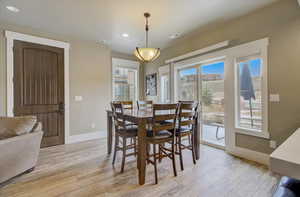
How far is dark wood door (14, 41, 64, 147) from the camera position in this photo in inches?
126

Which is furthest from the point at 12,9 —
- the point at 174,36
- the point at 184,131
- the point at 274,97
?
the point at 274,97

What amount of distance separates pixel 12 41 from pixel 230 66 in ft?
14.2

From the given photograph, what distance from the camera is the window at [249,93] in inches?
109

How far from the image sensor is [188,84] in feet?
13.6

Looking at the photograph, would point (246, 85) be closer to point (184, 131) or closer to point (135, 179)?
point (184, 131)

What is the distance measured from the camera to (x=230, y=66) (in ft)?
10.0

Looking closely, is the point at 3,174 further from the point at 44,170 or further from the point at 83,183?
the point at 83,183

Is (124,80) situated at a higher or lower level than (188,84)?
higher

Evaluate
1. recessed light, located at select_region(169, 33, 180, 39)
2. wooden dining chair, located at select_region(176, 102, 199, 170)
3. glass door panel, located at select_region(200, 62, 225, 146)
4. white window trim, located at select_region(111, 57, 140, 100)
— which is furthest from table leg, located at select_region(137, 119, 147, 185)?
white window trim, located at select_region(111, 57, 140, 100)

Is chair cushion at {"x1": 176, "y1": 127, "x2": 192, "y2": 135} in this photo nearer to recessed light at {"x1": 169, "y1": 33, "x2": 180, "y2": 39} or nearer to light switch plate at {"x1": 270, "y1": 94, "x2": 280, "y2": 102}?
light switch plate at {"x1": 270, "y1": 94, "x2": 280, "y2": 102}

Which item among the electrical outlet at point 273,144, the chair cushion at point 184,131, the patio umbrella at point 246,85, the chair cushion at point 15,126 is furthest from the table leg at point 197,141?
the chair cushion at point 15,126

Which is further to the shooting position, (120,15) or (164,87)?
(164,87)

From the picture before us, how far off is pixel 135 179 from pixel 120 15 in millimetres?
2686

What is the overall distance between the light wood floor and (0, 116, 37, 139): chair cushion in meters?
0.65
